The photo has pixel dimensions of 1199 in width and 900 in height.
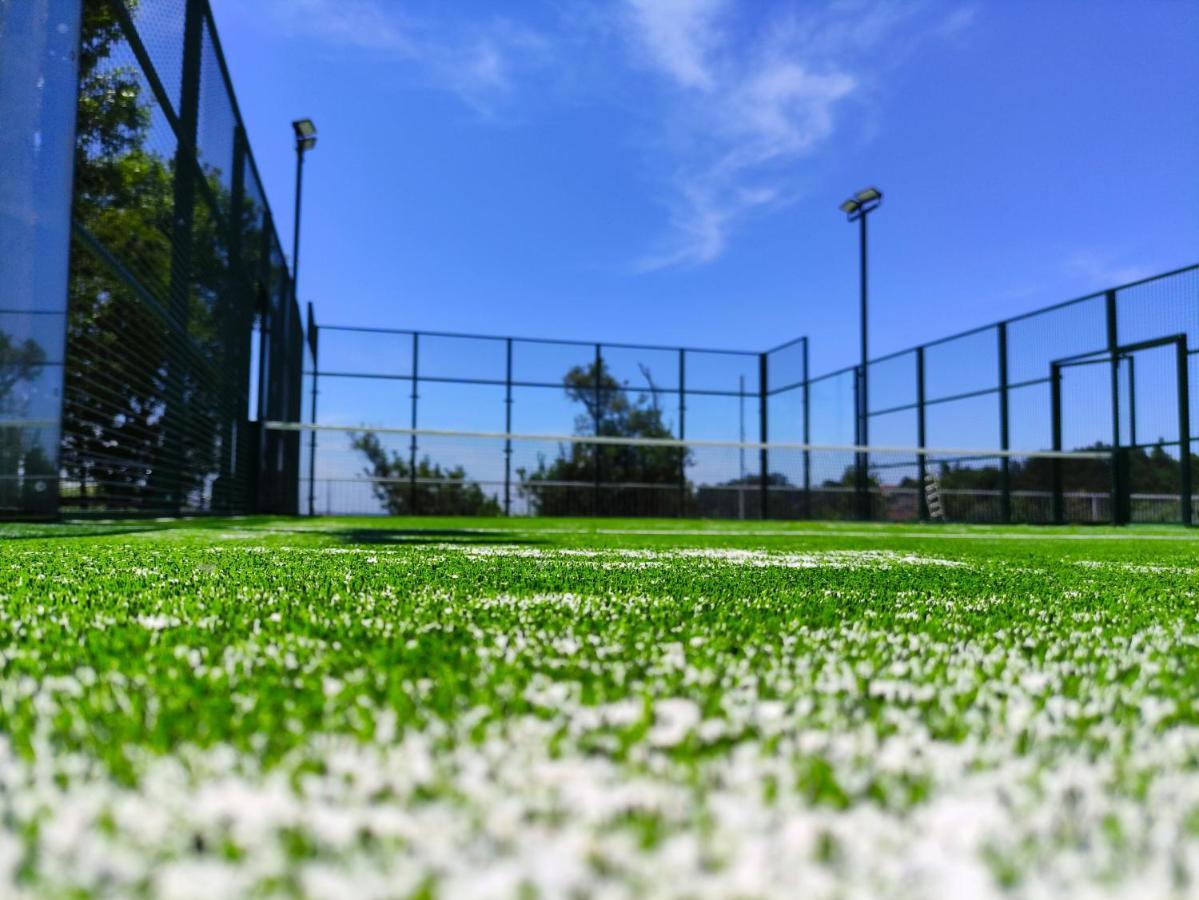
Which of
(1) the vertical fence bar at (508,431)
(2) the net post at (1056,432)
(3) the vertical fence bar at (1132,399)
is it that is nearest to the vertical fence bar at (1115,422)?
(3) the vertical fence bar at (1132,399)

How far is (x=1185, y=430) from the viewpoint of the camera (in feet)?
40.9

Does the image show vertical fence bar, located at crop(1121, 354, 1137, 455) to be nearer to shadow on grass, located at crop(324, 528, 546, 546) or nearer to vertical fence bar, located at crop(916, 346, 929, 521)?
vertical fence bar, located at crop(916, 346, 929, 521)

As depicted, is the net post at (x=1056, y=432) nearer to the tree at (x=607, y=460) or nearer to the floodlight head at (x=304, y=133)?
the tree at (x=607, y=460)

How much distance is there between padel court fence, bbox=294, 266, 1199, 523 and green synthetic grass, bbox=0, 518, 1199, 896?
11819 millimetres

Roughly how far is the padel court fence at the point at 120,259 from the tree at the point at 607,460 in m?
8.11

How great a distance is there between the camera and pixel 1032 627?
67.5 inches

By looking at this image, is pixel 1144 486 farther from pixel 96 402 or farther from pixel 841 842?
pixel 841 842

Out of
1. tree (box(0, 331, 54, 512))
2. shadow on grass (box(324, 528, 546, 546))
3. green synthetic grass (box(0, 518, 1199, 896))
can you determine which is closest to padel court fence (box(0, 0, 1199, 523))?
tree (box(0, 331, 54, 512))

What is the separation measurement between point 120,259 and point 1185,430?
13216 millimetres

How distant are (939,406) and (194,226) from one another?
1334 cm

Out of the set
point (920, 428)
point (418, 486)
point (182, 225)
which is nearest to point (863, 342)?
point (920, 428)

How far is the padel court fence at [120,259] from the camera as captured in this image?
4.61 metres

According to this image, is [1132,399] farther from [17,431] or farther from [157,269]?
[17,431]

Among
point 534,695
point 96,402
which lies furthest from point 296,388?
point 534,695
